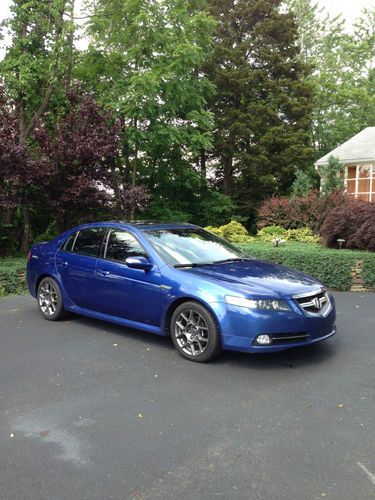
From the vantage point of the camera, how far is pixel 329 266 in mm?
9375

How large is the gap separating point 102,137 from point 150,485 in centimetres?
1014

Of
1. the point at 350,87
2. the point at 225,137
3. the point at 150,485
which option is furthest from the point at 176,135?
the point at 350,87

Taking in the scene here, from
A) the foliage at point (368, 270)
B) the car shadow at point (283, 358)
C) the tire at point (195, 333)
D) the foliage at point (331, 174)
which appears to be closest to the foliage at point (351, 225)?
the foliage at point (368, 270)

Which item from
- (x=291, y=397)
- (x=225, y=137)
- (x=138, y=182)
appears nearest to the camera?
(x=291, y=397)

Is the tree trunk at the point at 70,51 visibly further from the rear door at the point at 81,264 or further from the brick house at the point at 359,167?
the brick house at the point at 359,167

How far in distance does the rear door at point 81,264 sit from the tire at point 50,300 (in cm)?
24

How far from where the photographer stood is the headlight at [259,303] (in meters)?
4.73

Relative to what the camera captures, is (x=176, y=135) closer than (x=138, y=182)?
Yes

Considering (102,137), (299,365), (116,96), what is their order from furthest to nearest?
(116,96)
(102,137)
(299,365)

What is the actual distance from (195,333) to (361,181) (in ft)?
62.3

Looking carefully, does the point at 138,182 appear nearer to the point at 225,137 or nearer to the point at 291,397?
the point at 225,137

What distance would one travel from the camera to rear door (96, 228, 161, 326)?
5473 millimetres

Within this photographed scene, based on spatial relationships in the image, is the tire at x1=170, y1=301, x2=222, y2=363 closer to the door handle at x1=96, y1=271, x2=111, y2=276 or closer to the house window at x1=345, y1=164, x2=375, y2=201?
the door handle at x1=96, y1=271, x2=111, y2=276

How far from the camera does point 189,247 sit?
19.7ft
